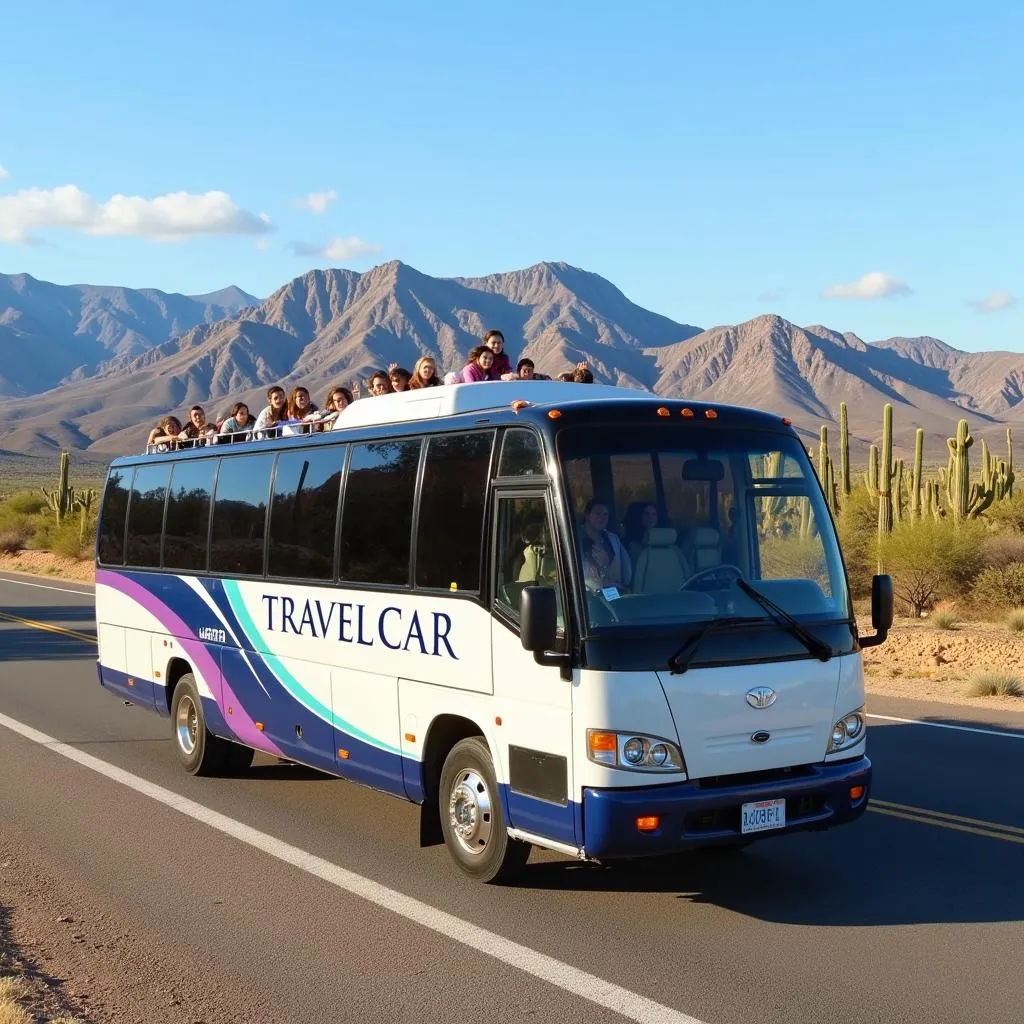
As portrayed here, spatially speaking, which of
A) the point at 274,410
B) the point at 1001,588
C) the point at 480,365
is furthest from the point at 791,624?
the point at 1001,588

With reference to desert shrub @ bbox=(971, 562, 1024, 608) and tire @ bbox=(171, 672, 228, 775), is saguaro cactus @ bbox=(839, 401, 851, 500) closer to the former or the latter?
desert shrub @ bbox=(971, 562, 1024, 608)

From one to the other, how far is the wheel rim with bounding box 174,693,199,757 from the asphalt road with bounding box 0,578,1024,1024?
0.87 ft

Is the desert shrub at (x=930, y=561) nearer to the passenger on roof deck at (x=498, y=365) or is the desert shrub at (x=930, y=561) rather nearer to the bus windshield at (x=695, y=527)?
the passenger on roof deck at (x=498, y=365)

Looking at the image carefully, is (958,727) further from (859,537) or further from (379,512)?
(859,537)

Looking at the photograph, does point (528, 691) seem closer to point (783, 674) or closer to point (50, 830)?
point (783, 674)

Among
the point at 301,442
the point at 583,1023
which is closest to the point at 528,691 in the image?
the point at 583,1023

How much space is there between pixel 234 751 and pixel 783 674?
220 inches

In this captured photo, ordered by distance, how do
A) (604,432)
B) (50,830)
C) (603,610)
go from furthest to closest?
(50,830) → (604,432) → (603,610)

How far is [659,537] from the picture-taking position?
281 inches

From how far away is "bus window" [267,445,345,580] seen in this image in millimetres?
9203

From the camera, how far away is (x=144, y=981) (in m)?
6.07

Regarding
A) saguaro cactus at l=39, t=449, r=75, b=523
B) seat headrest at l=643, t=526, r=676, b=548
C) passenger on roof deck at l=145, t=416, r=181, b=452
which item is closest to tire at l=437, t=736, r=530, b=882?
seat headrest at l=643, t=526, r=676, b=548

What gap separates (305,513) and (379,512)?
1083mm

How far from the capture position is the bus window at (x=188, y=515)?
36.6 ft
